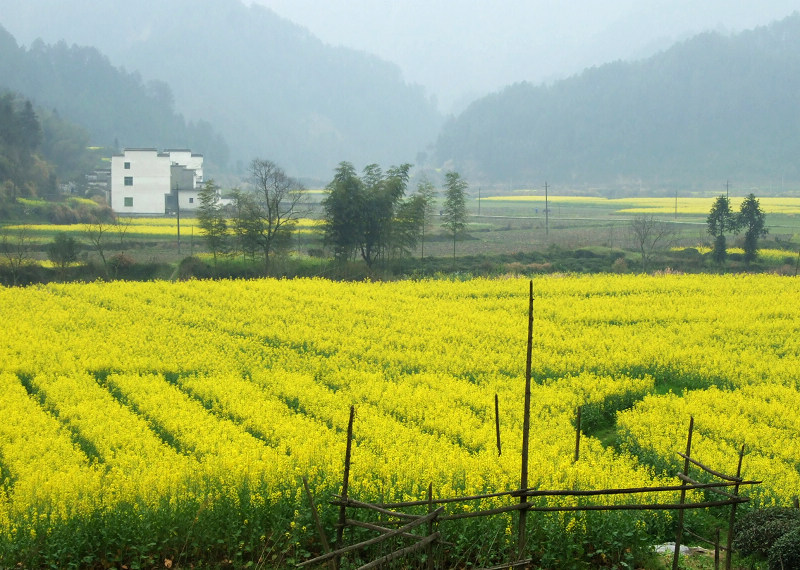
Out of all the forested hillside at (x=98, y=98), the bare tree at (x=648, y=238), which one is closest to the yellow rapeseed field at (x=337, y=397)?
the bare tree at (x=648, y=238)

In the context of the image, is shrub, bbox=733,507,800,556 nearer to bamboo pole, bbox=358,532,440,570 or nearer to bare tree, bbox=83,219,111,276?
bamboo pole, bbox=358,532,440,570

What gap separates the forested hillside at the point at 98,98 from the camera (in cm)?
11781

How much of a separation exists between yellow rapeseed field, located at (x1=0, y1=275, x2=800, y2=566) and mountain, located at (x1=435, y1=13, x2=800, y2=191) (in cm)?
10050

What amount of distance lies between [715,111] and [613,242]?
9228 cm

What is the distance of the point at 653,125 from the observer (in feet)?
431

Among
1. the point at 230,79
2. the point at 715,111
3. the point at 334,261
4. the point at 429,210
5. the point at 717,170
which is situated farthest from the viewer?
the point at 230,79

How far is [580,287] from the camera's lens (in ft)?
99.8

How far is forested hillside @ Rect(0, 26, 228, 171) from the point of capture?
117812 millimetres

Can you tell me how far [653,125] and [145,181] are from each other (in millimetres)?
90886

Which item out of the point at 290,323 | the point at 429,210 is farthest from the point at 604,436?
the point at 429,210

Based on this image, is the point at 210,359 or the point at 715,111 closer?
the point at 210,359

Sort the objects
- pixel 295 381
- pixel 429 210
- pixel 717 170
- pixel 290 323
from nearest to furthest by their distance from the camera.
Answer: pixel 295 381 < pixel 290 323 < pixel 429 210 < pixel 717 170

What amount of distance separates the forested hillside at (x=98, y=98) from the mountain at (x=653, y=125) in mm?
43415

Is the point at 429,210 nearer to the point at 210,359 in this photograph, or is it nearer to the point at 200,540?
the point at 210,359
